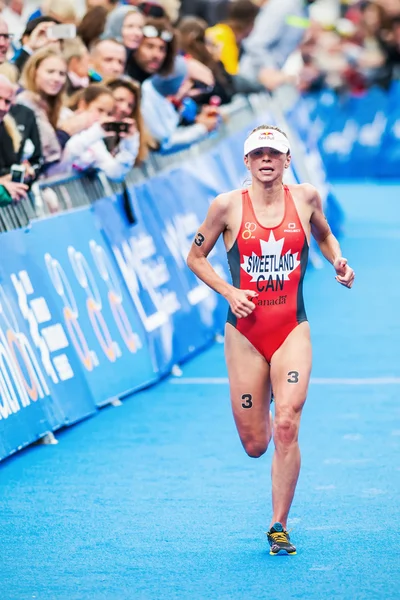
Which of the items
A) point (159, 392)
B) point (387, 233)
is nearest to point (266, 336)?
point (159, 392)

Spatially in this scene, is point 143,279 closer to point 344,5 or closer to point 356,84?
point 356,84

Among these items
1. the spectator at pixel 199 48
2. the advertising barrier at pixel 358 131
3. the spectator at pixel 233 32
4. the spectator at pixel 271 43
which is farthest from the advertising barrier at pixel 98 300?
the advertising barrier at pixel 358 131

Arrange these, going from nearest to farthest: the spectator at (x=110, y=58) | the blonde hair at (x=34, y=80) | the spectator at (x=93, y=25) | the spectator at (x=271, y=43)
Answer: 1. the blonde hair at (x=34, y=80)
2. the spectator at (x=110, y=58)
3. the spectator at (x=93, y=25)
4. the spectator at (x=271, y=43)

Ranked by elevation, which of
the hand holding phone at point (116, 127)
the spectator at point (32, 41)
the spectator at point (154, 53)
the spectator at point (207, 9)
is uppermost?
the spectator at point (32, 41)

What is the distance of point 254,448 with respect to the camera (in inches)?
291

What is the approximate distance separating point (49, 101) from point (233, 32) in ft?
25.1

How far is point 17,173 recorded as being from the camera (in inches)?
380

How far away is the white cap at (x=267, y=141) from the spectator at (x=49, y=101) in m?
3.97

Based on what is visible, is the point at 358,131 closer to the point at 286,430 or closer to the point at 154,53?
the point at 154,53

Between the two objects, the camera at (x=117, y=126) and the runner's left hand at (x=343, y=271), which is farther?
the camera at (x=117, y=126)

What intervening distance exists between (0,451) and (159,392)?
2.68 meters

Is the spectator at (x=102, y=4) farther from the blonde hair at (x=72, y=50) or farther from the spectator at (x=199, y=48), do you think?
the blonde hair at (x=72, y=50)

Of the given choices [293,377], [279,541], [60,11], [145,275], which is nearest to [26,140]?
[145,275]

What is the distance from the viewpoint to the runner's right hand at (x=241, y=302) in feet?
23.2
